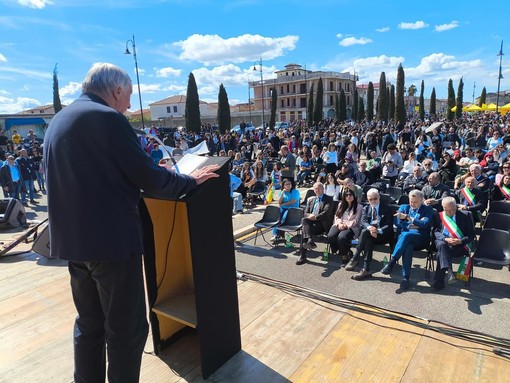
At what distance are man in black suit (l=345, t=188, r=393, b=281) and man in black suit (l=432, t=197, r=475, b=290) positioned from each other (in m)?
0.73

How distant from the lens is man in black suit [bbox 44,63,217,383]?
1.84 metres

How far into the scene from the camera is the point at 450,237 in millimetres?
5055

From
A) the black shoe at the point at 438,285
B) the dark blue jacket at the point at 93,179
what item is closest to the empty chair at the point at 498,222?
the black shoe at the point at 438,285

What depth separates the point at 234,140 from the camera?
1984cm

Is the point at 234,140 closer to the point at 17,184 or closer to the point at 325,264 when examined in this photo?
the point at 17,184

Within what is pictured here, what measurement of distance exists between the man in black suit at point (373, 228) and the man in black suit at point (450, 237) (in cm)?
73

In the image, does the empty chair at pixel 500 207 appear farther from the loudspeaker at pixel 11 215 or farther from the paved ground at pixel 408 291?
the loudspeaker at pixel 11 215

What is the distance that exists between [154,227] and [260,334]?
1.42 m

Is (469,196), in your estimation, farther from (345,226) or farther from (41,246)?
(41,246)

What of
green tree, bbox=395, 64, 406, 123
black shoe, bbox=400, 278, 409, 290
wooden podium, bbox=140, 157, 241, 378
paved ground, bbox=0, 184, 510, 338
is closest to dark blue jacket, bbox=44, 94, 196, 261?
wooden podium, bbox=140, 157, 241, 378

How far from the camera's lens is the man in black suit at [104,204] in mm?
1843

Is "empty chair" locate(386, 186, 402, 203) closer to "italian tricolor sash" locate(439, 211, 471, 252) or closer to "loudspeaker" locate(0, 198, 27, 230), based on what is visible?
"italian tricolor sash" locate(439, 211, 471, 252)

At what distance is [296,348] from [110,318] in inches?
69.5

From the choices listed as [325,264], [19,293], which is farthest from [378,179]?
[19,293]
